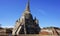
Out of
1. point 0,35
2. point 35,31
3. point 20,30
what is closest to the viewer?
point 0,35

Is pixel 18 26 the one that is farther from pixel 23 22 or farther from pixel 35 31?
pixel 35 31

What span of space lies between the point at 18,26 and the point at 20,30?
251cm

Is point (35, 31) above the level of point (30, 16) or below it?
below

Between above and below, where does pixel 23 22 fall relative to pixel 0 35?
above

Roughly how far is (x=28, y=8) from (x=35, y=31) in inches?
380

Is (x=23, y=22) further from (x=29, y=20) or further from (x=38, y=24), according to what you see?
(x=38, y=24)

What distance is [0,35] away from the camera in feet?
132

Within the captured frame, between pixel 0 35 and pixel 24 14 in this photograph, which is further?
pixel 24 14

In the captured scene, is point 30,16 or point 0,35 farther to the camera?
point 30,16

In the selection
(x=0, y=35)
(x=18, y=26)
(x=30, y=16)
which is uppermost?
(x=30, y=16)

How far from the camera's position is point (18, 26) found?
53.6 metres

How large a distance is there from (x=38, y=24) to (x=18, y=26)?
8576 millimetres

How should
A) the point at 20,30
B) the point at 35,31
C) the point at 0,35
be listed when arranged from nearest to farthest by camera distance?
the point at 0,35, the point at 20,30, the point at 35,31

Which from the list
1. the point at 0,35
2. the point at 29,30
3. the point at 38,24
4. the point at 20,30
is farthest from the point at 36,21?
the point at 0,35
